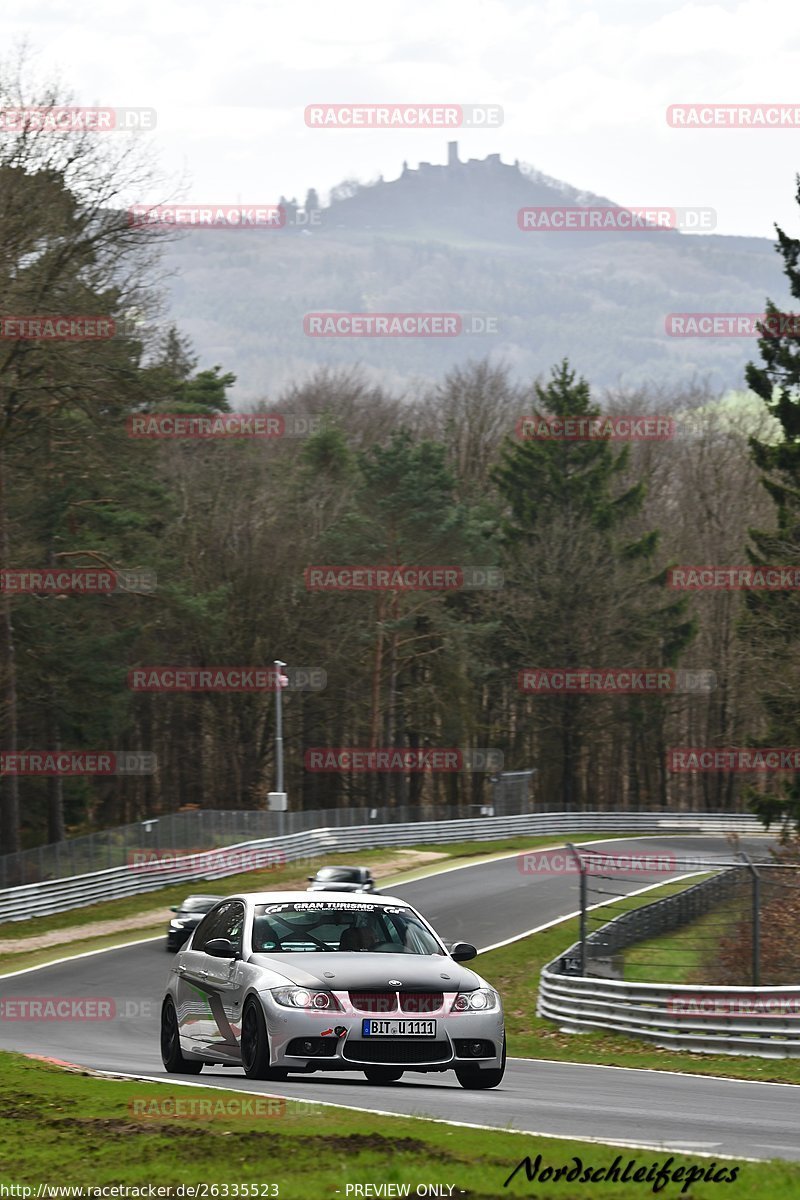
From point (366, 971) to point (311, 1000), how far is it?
1.51 feet

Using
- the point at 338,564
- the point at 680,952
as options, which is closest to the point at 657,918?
the point at 680,952

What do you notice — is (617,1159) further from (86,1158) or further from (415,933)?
(415,933)

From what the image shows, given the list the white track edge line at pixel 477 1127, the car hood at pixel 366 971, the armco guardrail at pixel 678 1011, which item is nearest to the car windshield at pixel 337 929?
the car hood at pixel 366 971

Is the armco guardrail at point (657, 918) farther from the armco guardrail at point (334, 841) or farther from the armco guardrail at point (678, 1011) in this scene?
the armco guardrail at point (334, 841)

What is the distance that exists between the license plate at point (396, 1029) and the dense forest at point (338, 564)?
95.0 feet

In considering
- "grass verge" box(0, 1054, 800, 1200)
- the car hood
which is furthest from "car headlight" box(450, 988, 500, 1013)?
"grass verge" box(0, 1054, 800, 1200)

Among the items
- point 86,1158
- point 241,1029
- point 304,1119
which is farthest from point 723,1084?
point 86,1158

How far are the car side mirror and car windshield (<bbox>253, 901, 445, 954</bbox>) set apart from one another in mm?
193

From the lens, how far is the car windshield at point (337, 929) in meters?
12.2

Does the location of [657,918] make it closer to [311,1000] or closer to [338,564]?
[311,1000]

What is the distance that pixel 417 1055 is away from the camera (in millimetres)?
11500

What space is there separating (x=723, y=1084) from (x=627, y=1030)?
6.25m

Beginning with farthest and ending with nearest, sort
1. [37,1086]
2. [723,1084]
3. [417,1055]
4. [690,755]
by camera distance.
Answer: [690,755], [723,1084], [37,1086], [417,1055]

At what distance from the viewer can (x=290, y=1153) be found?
829 centimetres
